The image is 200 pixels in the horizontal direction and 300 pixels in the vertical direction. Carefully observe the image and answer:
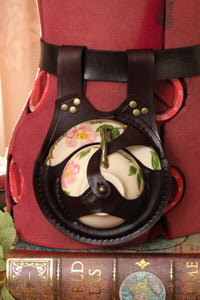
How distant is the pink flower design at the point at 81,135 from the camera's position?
25.9 inches

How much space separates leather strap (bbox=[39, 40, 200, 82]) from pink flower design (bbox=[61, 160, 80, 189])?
0.44 feet

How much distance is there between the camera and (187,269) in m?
0.69

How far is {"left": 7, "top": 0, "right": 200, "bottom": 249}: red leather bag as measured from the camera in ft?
2.15

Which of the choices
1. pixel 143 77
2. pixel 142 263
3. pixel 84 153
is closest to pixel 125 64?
pixel 143 77

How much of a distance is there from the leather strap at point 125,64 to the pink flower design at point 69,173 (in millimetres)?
135

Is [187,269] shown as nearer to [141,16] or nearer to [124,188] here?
[124,188]

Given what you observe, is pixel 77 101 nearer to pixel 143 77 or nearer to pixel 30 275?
pixel 143 77

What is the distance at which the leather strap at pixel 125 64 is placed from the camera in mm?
668

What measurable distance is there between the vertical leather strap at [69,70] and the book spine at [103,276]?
25 centimetres

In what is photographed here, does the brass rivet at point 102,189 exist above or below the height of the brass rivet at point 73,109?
below

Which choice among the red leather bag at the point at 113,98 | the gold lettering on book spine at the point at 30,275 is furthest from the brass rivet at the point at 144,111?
the gold lettering on book spine at the point at 30,275

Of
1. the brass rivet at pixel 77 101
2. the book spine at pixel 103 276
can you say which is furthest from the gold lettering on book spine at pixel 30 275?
the brass rivet at pixel 77 101

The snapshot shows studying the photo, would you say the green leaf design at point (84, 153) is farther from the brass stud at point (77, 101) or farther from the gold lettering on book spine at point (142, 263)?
the gold lettering on book spine at point (142, 263)

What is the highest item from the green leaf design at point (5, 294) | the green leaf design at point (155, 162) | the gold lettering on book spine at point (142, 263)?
the green leaf design at point (155, 162)
